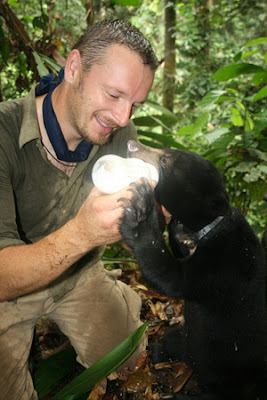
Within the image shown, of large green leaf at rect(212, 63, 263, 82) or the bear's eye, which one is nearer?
the bear's eye

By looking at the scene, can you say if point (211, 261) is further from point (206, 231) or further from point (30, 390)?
point (30, 390)

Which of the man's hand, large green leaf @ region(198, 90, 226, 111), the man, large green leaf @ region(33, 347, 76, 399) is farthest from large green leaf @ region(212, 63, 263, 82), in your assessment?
large green leaf @ region(33, 347, 76, 399)

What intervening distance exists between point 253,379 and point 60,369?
129 cm

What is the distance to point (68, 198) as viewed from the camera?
2.21 metres

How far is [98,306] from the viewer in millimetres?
2465

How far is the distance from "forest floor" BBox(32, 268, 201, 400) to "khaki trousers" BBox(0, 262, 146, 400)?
0.15 metres

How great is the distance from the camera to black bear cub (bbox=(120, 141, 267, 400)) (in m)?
1.84

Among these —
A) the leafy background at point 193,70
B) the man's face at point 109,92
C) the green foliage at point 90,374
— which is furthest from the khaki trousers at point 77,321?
the man's face at point 109,92

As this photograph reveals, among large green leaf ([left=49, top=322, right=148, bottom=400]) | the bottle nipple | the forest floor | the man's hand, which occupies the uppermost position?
the bottle nipple

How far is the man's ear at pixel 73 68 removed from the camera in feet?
6.40

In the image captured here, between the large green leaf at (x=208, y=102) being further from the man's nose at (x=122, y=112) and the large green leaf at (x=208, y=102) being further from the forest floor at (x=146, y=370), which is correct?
the forest floor at (x=146, y=370)

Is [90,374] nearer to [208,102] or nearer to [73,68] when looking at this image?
[73,68]

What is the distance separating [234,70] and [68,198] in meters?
1.76

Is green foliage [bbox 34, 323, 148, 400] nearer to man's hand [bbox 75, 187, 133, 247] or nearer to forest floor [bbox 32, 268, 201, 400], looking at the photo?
forest floor [bbox 32, 268, 201, 400]
